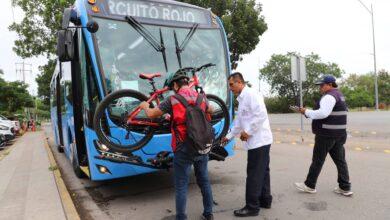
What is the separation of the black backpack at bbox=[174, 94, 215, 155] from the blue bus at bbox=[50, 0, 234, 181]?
4.38 ft

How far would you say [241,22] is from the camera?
60.9 feet

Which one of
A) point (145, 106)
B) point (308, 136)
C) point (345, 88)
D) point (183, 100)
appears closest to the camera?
point (183, 100)

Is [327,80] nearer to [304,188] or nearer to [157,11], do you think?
[304,188]

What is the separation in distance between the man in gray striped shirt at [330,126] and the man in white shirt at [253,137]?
3.25 feet

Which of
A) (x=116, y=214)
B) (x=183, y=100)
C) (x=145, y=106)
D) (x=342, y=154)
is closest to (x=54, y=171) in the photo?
(x=116, y=214)

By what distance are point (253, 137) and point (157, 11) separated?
107 inches

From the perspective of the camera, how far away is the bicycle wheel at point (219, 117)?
586 centimetres

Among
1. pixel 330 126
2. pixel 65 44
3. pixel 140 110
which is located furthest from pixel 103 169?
pixel 330 126

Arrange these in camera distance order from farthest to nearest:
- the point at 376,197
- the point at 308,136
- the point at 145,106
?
the point at 308,136, the point at 376,197, the point at 145,106

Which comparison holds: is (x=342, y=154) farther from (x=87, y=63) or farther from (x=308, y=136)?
(x=308, y=136)

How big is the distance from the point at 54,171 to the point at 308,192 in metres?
6.00

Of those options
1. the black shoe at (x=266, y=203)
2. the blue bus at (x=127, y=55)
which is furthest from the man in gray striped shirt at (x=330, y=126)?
the blue bus at (x=127, y=55)

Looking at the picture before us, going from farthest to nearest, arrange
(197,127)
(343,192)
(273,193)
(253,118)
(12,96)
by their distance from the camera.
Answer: (12,96) → (273,193) → (343,192) → (253,118) → (197,127)

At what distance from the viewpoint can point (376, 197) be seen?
5.50m
